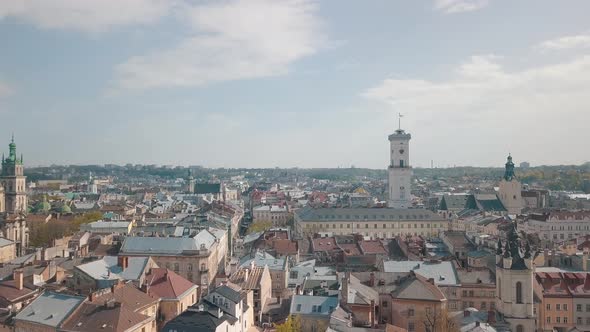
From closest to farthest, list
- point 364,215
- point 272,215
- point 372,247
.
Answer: point 372,247 → point 364,215 → point 272,215

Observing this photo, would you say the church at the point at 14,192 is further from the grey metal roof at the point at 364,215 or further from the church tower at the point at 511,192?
the church tower at the point at 511,192

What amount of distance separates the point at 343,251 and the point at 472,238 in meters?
21.8

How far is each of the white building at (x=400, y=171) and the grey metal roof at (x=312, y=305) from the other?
276ft

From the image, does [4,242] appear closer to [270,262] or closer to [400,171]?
[270,262]

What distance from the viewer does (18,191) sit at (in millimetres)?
100062

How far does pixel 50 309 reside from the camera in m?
39.9

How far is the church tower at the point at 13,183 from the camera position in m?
99.1

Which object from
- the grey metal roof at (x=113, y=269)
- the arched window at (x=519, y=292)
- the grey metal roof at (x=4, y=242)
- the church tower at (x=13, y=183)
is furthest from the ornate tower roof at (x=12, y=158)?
the arched window at (x=519, y=292)

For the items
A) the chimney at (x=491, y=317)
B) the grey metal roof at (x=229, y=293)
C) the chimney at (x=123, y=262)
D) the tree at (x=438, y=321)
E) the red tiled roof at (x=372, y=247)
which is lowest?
the chimney at (x=491, y=317)

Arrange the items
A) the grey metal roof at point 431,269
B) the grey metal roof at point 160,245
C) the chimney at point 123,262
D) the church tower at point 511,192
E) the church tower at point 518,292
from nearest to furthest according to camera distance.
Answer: the church tower at point 518,292 < the chimney at point 123,262 < the grey metal roof at point 431,269 < the grey metal roof at point 160,245 < the church tower at point 511,192

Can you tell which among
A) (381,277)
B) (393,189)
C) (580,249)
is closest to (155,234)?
(381,277)

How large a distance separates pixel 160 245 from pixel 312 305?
81.1 feet

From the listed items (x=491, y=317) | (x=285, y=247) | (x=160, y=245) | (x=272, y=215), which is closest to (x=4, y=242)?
(x=160, y=245)

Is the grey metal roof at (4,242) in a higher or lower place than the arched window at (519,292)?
higher
